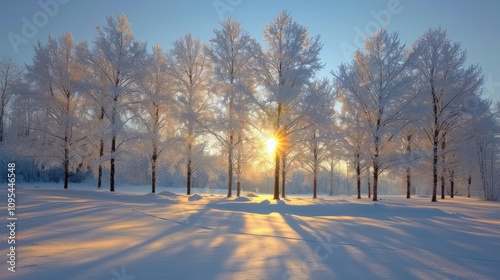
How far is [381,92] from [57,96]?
857 inches

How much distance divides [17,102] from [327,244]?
2391 centimetres

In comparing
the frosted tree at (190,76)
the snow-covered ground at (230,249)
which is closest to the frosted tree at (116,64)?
the frosted tree at (190,76)

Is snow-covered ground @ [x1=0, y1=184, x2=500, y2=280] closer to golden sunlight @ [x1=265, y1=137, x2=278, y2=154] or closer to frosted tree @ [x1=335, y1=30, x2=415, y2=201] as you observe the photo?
golden sunlight @ [x1=265, y1=137, x2=278, y2=154]

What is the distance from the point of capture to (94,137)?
20.9 m

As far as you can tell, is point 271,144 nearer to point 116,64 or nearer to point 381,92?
point 381,92

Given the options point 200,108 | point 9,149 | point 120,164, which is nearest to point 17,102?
point 9,149

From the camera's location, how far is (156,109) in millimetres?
21156

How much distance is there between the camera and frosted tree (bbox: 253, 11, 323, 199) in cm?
1703

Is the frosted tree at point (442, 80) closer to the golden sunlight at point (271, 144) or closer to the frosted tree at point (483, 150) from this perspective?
the frosted tree at point (483, 150)

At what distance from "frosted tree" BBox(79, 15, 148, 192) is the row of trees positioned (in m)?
0.06

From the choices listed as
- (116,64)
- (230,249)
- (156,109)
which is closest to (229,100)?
(156,109)

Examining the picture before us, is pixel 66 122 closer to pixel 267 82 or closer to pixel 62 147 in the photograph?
pixel 62 147

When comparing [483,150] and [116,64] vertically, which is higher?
[116,64]

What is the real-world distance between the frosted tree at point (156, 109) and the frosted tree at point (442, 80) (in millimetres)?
17374
